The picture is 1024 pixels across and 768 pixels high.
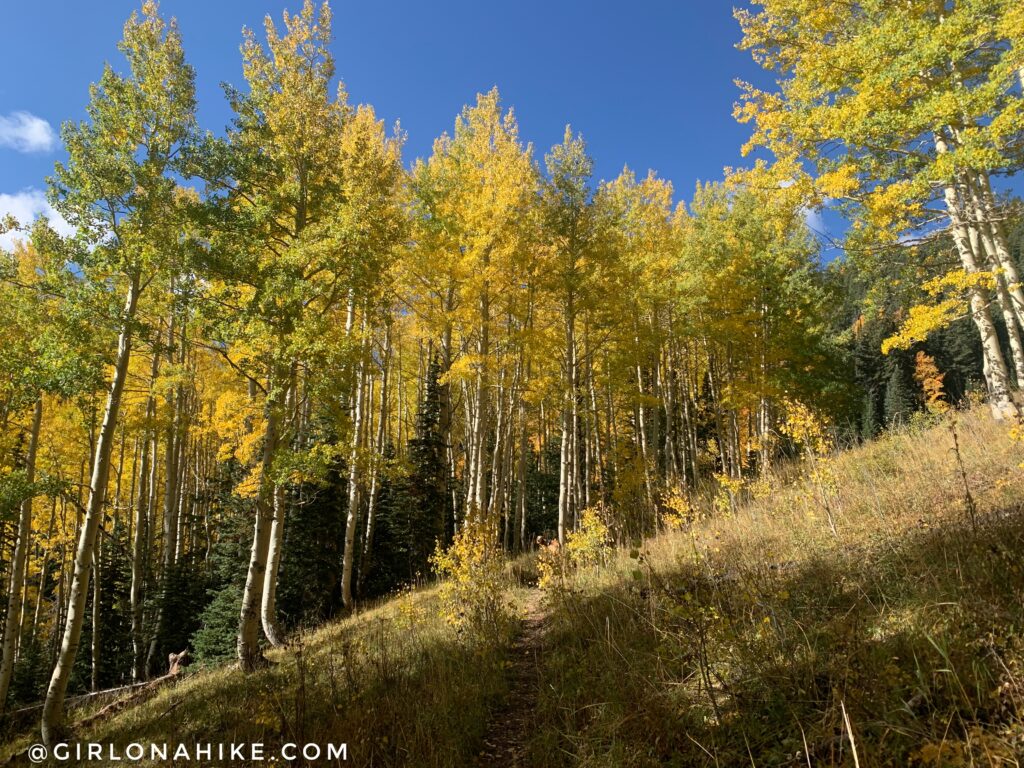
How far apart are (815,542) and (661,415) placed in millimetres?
17646

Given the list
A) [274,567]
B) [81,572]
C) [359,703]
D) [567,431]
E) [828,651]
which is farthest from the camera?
[567,431]

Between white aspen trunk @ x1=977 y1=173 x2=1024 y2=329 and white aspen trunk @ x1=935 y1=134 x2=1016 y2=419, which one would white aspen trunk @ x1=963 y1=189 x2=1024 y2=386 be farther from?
white aspen trunk @ x1=935 y1=134 x2=1016 y2=419

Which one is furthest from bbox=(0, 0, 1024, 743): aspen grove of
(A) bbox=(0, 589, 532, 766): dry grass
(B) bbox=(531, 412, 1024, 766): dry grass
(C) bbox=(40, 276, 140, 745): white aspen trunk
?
(B) bbox=(531, 412, 1024, 766): dry grass

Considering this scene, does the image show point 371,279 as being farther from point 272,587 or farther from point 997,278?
point 997,278

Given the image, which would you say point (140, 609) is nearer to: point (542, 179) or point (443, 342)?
point (443, 342)

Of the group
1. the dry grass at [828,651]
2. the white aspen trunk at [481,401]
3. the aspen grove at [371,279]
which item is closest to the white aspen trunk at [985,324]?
the aspen grove at [371,279]

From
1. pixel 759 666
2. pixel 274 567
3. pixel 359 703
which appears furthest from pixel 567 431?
pixel 759 666

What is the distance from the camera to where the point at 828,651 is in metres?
3.01

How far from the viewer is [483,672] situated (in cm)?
511

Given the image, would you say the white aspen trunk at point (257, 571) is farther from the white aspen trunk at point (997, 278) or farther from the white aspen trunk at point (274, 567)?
the white aspen trunk at point (997, 278)

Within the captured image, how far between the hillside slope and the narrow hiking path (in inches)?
1.5

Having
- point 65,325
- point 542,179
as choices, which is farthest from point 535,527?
point 65,325

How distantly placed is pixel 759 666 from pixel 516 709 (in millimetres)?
2438

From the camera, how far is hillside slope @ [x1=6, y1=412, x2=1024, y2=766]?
2.37 m
